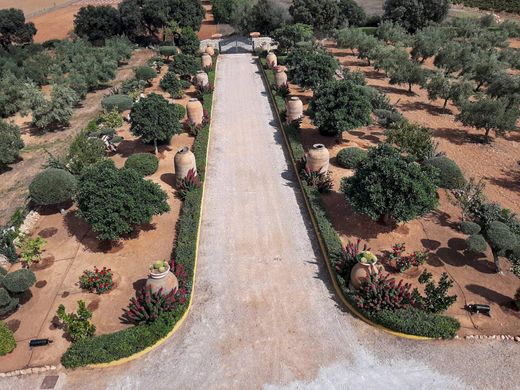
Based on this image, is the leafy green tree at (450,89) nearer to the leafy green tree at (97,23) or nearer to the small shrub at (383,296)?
the small shrub at (383,296)

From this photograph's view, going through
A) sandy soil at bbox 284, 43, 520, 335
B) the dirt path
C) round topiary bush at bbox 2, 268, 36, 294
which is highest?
round topiary bush at bbox 2, 268, 36, 294

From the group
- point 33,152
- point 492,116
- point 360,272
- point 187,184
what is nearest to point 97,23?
point 33,152

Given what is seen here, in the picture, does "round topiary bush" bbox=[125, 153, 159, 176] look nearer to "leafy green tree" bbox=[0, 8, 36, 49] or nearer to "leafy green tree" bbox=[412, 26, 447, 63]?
"leafy green tree" bbox=[412, 26, 447, 63]

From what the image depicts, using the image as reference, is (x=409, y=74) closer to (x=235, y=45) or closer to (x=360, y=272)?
(x=235, y=45)

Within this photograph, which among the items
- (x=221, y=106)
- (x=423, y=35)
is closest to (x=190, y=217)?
(x=221, y=106)

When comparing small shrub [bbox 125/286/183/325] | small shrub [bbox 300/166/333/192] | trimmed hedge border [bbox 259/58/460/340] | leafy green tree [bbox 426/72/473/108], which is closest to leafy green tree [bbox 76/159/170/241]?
small shrub [bbox 125/286/183/325]
